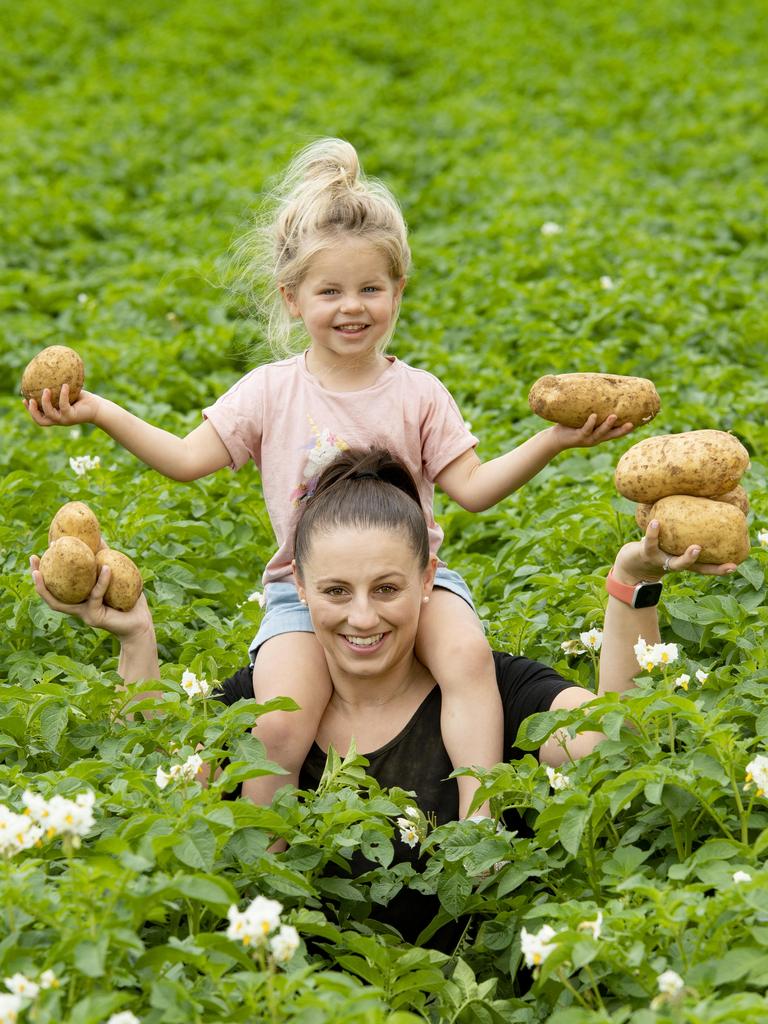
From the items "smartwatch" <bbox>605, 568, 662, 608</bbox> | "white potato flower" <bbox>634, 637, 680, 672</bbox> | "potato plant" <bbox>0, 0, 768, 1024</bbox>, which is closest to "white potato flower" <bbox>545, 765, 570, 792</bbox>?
"potato plant" <bbox>0, 0, 768, 1024</bbox>

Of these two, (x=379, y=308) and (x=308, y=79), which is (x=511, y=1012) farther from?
(x=308, y=79)

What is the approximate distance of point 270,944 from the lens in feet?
7.64

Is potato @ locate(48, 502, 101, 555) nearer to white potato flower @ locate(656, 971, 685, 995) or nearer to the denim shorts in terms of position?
the denim shorts

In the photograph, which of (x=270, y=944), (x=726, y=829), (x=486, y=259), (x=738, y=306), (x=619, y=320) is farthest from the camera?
(x=486, y=259)

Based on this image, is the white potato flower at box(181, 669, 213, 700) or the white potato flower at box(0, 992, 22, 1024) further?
the white potato flower at box(181, 669, 213, 700)

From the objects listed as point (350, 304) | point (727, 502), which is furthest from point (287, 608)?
point (727, 502)

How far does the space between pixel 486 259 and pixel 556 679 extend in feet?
17.3

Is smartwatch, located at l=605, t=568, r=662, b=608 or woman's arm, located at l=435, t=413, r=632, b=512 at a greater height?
woman's arm, located at l=435, t=413, r=632, b=512

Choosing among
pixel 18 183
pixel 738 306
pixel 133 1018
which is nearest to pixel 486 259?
pixel 738 306

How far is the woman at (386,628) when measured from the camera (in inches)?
123

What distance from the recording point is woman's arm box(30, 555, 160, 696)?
3.29 metres

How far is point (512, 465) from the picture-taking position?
11.2 feet

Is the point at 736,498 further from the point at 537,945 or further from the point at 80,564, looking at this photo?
the point at 80,564

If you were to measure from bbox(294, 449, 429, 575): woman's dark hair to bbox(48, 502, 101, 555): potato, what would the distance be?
457 millimetres
